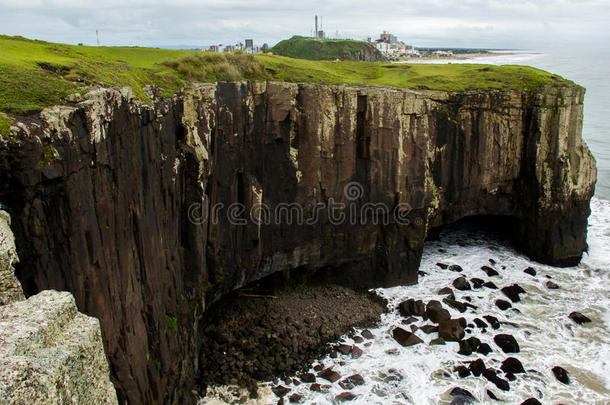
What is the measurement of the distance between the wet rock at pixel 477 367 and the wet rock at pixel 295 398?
669 cm

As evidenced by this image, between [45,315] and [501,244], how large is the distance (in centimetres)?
2867

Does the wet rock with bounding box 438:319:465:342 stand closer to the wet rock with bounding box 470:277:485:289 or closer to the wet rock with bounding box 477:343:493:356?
the wet rock with bounding box 477:343:493:356

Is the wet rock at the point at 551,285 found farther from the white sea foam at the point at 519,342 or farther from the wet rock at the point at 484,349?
the wet rock at the point at 484,349

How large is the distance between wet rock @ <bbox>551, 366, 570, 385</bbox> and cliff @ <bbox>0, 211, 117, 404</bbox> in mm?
17050

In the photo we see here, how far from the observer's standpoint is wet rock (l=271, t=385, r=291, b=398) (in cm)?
1565

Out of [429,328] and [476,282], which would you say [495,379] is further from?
[476,282]

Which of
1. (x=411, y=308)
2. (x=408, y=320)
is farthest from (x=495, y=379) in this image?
(x=411, y=308)

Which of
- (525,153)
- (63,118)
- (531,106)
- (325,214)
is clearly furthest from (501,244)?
(63,118)

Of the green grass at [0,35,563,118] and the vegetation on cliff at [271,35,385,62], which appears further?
the vegetation on cliff at [271,35,385,62]

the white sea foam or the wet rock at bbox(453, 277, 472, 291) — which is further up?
the wet rock at bbox(453, 277, 472, 291)

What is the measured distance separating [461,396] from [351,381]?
12.7 ft

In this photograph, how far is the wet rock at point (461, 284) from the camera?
76.8ft

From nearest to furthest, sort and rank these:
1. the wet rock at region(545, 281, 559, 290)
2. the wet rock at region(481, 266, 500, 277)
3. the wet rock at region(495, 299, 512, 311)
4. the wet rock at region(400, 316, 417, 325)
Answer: the wet rock at region(400, 316, 417, 325) < the wet rock at region(495, 299, 512, 311) < the wet rock at region(545, 281, 559, 290) < the wet rock at region(481, 266, 500, 277)

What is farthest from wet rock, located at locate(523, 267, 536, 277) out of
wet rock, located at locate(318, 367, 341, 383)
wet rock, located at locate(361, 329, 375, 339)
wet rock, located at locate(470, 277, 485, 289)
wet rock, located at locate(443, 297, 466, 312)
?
wet rock, located at locate(318, 367, 341, 383)
